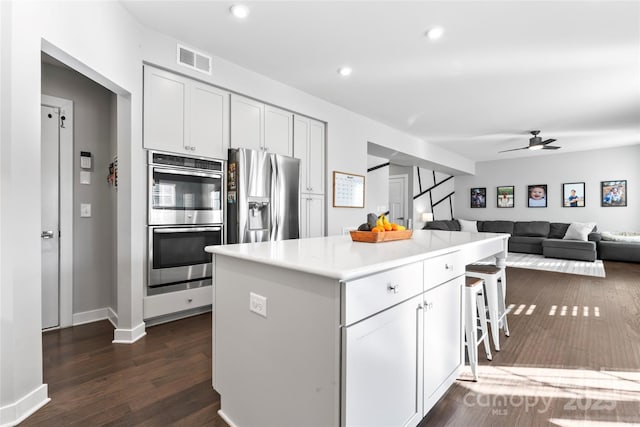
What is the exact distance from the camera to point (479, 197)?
935cm

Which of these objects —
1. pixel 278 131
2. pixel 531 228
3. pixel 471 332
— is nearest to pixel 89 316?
pixel 278 131

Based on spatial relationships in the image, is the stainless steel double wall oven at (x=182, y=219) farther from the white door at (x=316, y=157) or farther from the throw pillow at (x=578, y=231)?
the throw pillow at (x=578, y=231)

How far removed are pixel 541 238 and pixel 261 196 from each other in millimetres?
7476

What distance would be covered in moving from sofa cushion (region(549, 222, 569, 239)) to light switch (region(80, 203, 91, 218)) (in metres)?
9.26

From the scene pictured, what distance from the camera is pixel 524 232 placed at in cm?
799

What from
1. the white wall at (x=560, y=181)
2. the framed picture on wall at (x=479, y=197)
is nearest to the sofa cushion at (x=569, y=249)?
the white wall at (x=560, y=181)

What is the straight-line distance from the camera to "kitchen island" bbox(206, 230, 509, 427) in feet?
3.45

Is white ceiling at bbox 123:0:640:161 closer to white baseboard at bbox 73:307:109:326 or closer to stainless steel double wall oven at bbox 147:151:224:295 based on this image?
stainless steel double wall oven at bbox 147:151:224:295

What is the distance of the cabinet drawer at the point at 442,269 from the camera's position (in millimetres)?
1505

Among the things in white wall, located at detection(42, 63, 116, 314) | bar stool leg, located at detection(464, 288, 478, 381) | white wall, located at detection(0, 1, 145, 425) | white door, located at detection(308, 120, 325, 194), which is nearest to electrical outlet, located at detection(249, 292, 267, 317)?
white wall, located at detection(0, 1, 145, 425)

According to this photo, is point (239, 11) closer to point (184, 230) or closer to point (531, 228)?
point (184, 230)

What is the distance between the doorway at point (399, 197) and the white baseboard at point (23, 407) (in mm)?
7226

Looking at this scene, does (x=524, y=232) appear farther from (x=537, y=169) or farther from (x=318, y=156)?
(x=318, y=156)

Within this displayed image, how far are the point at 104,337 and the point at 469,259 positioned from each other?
2928mm
